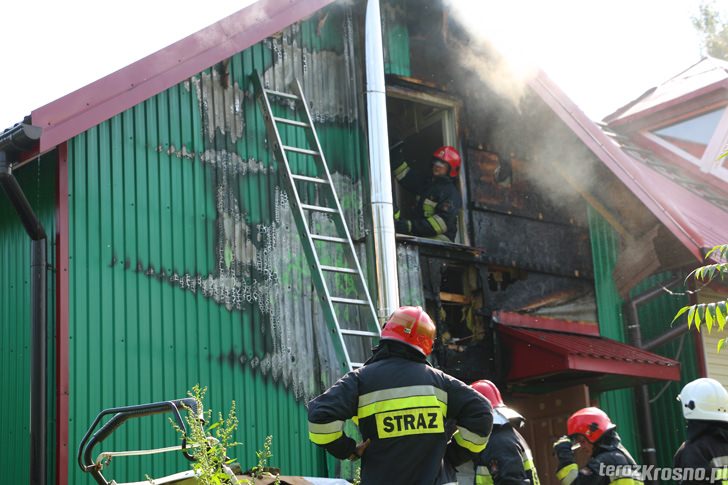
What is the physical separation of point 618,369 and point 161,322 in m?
4.51

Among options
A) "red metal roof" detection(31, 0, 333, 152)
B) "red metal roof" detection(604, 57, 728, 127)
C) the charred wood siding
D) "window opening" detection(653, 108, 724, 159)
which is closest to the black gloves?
the charred wood siding

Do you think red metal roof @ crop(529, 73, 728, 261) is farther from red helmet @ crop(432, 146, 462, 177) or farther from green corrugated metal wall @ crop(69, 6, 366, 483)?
green corrugated metal wall @ crop(69, 6, 366, 483)

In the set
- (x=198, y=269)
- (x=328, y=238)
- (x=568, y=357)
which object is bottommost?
(x=568, y=357)

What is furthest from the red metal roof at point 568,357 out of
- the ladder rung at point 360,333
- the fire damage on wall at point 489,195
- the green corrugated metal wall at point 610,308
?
the ladder rung at point 360,333

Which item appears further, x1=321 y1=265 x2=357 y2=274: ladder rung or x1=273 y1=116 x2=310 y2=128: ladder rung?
x1=273 y1=116 x2=310 y2=128: ladder rung

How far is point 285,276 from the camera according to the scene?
9.62 metres

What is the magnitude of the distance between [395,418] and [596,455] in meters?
2.73

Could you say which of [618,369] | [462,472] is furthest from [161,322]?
[618,369]

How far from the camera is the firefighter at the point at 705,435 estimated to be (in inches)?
265

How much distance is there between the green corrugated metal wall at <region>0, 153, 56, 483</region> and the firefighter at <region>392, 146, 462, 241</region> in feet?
11.8

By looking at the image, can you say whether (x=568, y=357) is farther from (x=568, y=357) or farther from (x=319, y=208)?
(x=319, y=208)

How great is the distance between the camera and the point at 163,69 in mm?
8719

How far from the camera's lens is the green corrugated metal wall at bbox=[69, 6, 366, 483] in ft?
27.6

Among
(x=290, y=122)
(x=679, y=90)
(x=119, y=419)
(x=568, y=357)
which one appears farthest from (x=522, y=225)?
(x=119, y=419)
